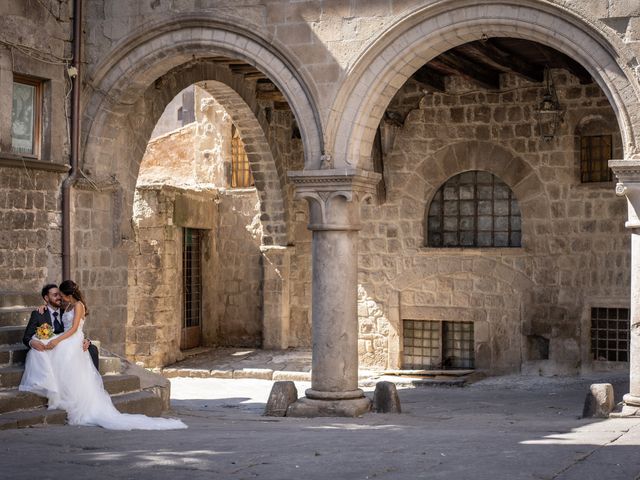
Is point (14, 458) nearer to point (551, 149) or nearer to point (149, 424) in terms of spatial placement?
point (149, 424)

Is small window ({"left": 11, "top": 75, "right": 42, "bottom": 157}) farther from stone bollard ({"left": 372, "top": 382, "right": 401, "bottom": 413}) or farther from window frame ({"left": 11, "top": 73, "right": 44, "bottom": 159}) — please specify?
stone bollard ({"left": 372, "top": 382, "right": 401, "bottom": 413})

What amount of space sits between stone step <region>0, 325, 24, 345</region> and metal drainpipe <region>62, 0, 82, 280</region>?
1738mm

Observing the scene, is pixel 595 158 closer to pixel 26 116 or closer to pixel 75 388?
pixel 26 116

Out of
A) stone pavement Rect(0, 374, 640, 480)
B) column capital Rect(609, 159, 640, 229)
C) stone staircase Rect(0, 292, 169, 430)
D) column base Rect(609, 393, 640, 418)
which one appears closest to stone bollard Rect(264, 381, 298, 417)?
stone pavement Rect(0, 374, 640, 480)

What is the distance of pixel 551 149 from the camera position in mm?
14250

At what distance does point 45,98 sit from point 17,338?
2.93 metres

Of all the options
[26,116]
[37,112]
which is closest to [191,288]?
[37,112]

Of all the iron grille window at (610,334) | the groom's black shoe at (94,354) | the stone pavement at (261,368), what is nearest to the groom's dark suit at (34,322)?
the groom's black shoe at (94,354)

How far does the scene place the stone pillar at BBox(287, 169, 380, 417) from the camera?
1070 cm

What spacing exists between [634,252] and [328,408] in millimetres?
3284

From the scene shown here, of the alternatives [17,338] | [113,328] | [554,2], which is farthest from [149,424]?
[554,2]

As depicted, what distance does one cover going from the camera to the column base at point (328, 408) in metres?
10.6

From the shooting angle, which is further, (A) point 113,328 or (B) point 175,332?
(B) point 175,332

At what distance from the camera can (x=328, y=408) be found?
10641 mm
